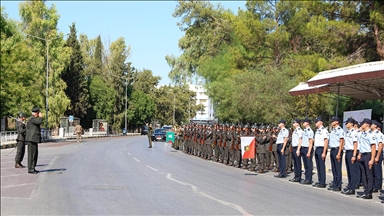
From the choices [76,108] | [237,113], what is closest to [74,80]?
[76,108]

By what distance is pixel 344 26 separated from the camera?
3059cm

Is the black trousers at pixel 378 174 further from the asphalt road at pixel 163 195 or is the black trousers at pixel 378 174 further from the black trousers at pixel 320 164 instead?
the black trousers at pixel 320 164

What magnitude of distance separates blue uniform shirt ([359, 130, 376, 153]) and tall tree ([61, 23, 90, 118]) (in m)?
63.7

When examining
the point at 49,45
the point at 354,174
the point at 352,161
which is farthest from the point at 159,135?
the point at 352,161

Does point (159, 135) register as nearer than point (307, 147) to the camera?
No

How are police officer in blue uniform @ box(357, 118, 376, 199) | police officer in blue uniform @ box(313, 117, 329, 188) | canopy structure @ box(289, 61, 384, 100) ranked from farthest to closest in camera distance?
canopy structure @ box(289, 61, 384, 100) → police officer in blue uniform @ box(313, 117, 329, 188) → police officer in blue uniform @ box(357, 118, 376, 199)

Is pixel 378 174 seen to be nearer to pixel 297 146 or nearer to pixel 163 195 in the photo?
pixel 297 146

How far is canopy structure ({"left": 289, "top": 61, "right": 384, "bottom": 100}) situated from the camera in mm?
19047

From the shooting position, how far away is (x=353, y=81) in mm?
22625

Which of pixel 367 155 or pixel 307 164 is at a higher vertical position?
A: pixel 367 155

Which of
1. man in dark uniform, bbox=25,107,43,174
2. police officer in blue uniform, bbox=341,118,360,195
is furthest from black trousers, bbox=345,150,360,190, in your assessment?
man in dark uniform, bbox=25,107,43,174

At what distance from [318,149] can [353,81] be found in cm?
854

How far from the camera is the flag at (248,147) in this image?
19.3 meters

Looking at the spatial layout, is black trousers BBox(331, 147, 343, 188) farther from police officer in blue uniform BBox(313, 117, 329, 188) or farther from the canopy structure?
the canopy structure
